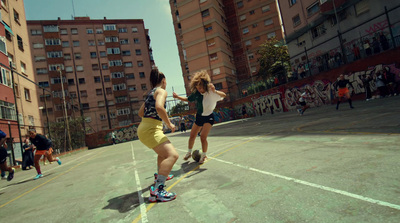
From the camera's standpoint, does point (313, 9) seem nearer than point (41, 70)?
Yes


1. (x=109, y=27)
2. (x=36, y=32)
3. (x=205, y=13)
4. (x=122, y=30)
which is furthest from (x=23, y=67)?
(x=122, y=30)

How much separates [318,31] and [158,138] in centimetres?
2555

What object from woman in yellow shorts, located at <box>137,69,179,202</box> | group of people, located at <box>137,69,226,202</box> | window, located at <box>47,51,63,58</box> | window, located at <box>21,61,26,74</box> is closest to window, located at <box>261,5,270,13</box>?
window, located at <box>21,61,26,74</box>

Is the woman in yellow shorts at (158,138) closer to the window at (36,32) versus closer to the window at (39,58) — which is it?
the window at (39,58)

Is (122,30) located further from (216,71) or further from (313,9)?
(313,9)

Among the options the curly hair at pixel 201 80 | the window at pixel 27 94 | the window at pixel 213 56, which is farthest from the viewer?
the window at pixel 213 56

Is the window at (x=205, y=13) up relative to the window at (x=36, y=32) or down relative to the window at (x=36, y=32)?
down

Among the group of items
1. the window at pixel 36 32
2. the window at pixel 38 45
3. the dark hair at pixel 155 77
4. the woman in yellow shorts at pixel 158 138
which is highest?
the window at pixel 36 32

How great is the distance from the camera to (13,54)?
20875mm

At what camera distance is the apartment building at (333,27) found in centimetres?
1537

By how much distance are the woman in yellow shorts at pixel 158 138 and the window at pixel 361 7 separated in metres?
22.8

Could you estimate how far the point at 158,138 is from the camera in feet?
10.3

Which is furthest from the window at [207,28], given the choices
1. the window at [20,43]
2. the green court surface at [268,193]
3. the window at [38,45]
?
the green court surface at [268,193]

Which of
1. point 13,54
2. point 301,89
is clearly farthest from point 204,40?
point 13,54
